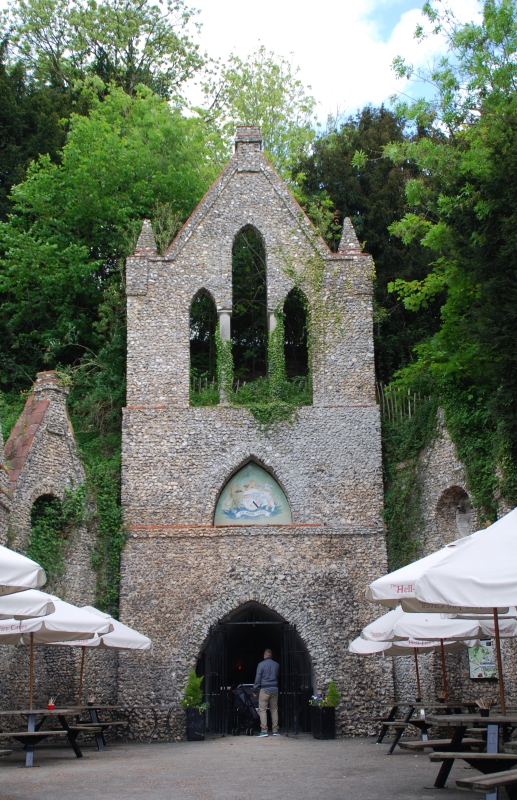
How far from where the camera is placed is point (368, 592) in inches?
401

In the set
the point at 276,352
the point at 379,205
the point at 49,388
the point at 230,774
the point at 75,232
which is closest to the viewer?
the point at 230,774

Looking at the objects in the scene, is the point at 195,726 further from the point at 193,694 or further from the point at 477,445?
the point at 477,445

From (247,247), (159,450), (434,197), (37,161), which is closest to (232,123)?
(37,161)

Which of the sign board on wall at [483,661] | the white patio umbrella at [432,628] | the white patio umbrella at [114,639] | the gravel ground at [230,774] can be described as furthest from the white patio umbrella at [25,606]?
Answer: the sign board on wall at [483,661]

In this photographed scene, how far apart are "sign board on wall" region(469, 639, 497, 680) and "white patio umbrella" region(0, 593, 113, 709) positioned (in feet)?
24.5

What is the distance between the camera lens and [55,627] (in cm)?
1231

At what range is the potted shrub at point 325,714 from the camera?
54.8 ft

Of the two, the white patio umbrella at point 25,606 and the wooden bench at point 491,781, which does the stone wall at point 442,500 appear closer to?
the white patio umbrella at point 25,606

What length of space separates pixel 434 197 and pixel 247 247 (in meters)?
5.83

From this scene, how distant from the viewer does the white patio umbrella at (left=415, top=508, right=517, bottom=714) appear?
23.0ft

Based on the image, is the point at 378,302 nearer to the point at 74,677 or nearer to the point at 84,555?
the point at 84,555

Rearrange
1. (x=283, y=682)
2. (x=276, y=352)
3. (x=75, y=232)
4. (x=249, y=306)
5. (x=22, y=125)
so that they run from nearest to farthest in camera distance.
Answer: (x=283, y=682), (x=276, y=352), (x=249, y=306), (x=75, y=232), (x=22, y=125)

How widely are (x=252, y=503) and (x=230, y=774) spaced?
8.99 m

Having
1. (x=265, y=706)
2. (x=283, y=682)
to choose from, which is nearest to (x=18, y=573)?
(x=265, y=706)
